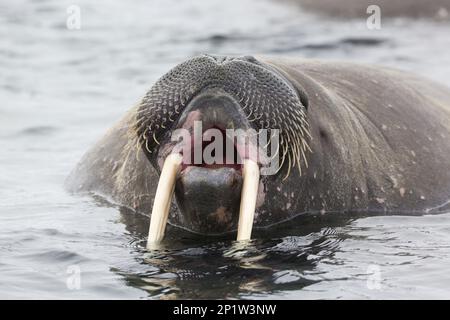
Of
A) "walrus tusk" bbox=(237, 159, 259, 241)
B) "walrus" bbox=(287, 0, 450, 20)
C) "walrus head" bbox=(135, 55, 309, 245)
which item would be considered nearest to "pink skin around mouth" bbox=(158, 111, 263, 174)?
"walrus head" bbox=(135, 55, 309, 245)

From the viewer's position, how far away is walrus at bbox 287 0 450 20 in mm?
19609

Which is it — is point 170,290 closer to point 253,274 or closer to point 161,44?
point 253,274

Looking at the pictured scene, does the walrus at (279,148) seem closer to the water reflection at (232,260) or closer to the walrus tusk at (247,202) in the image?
the walrus tusk at (247,202)

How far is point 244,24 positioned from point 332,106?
459 inches

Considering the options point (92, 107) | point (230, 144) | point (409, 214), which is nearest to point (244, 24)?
point (92, 107)

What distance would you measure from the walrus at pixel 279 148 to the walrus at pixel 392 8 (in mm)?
9327

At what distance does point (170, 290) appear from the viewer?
6859mm

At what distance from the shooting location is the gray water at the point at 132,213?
23.4 ft

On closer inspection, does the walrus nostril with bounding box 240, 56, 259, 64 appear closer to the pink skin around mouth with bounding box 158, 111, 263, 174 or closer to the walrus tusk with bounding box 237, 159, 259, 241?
the pink skin around mouth with bounding box 158, 111, 263, 174

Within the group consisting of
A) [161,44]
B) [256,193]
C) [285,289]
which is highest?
[161,44]

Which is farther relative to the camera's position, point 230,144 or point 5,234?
point 5,234

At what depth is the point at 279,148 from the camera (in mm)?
7746

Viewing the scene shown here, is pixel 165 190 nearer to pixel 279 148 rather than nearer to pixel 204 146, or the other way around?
pixel 204 146

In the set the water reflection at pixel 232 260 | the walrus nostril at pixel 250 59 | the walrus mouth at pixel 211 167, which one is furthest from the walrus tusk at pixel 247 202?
the walrus nostril at pixel 250 59
